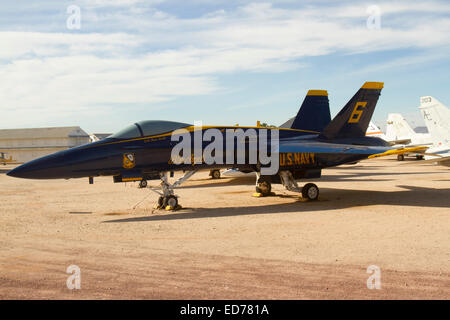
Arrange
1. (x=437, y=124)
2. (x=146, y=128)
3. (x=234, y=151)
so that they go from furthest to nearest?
(x=437, y=124) → (x=234, y=151) → (x=146, y=128)

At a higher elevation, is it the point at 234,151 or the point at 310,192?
the point at 234,151

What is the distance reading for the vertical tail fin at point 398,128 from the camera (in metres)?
45.3

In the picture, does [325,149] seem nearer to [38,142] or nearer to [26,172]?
[26,172]

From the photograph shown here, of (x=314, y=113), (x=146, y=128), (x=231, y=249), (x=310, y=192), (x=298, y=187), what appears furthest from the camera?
(x=314, y=113)

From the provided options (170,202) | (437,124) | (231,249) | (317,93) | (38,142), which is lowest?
(231,249)

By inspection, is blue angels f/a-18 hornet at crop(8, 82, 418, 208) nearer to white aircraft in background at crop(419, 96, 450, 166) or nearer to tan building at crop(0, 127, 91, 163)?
white aircraft in background at crop(419, 96, 450, 166)

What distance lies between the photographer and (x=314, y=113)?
55.6 ft

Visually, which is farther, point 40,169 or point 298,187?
point 298,187

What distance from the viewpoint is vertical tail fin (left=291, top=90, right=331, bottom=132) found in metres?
16.8

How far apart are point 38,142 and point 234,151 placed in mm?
91898

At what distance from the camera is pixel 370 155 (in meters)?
13.2

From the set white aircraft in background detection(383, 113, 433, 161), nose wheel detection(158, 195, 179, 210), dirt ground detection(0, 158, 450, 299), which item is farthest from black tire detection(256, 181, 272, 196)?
white aircraft in background detection(383, 113, 433, 161)

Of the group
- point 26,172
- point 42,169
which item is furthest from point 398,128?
point 26,172

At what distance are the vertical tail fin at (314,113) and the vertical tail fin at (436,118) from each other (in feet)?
17.3
